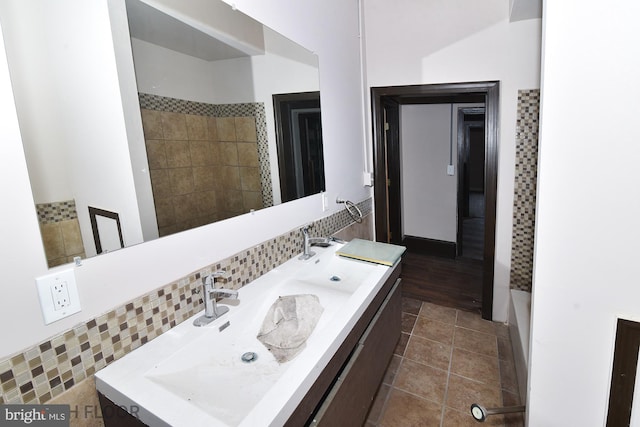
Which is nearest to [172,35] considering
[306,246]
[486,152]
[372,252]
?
[306,246]

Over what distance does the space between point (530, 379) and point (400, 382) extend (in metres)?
0.86

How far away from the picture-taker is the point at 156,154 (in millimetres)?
1155

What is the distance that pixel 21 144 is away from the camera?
32.0 inches

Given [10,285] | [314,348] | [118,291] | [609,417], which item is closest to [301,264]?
[314,348]

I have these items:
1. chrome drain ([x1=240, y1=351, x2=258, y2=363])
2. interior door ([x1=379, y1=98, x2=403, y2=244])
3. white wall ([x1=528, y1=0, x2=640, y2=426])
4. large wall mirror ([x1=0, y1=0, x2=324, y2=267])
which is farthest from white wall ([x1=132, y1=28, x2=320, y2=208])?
interior door ([x1=379, y1=98, x2=403, y2=244])

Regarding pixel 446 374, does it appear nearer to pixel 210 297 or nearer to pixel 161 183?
pixel 210 297

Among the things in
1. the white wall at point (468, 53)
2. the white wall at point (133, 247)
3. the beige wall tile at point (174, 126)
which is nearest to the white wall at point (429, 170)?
the white wall at point (468, 53)

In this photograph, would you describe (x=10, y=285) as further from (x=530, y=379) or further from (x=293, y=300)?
(x=530, y=379)

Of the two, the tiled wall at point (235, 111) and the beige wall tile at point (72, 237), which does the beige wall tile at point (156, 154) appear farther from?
the beige wall tile at point (72, 237)

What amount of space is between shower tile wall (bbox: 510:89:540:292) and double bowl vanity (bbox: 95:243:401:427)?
57.8 inches

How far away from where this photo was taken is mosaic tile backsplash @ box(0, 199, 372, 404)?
2.69ft

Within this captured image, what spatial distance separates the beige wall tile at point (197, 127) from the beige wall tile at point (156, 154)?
14 cm

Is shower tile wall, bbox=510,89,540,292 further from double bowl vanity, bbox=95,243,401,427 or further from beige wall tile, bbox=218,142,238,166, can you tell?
beige wall tile, bbox=218,142,238,166

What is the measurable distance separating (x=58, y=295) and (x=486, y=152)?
2.66 m
